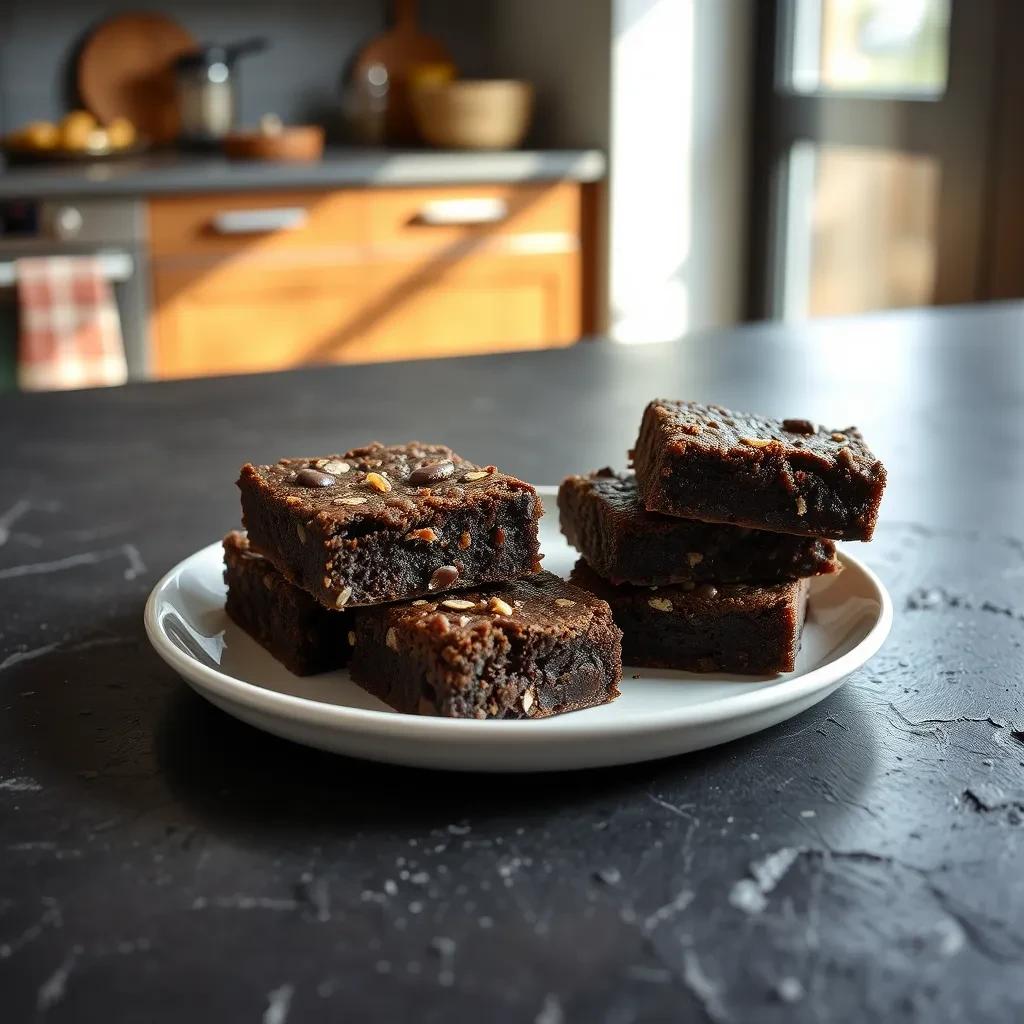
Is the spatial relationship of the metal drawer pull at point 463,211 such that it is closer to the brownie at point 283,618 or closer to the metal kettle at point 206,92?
the metal kettle at point 206,92

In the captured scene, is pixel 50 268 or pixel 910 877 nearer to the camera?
pixel 910 877

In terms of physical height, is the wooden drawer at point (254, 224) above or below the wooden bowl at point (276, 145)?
below

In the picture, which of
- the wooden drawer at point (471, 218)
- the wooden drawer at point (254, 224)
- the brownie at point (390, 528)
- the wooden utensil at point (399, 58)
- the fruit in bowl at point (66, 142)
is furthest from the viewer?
the wooden utensil at point (399, 58)

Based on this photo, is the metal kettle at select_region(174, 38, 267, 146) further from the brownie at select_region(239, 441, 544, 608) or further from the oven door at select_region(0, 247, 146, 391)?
the brownie at select_region(239, 441, 544, 608)

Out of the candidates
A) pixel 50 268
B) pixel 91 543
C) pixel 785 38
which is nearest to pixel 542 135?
pixel 785 38

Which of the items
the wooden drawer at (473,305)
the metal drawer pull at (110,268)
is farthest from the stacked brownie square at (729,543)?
the wooden drawer at (473,305)

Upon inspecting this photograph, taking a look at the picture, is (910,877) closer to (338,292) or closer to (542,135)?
(338,292)
